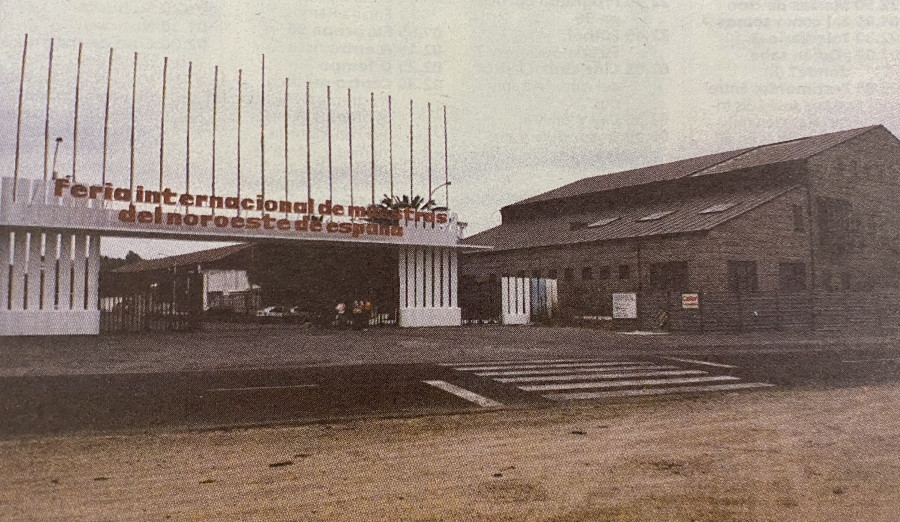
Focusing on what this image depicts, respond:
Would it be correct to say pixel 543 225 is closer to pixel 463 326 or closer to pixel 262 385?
pixel 463 326

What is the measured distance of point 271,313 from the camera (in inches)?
1689

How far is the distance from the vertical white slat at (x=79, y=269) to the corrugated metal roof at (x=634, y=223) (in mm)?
23911

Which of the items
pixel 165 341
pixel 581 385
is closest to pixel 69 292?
pixel 165 341

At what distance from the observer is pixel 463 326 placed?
3052cm

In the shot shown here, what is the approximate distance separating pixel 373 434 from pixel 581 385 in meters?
4.82

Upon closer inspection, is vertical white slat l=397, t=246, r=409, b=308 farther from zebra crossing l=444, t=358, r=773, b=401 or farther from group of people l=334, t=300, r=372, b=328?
zebra crossing l=444, t=358, r=773, b=401

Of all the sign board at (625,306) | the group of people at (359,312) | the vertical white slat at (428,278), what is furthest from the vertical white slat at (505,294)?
the group of people at (359,312)

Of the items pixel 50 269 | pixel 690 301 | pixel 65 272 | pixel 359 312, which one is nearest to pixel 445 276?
pixel 359 312

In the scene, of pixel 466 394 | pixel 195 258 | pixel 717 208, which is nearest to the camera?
pixel 466 394

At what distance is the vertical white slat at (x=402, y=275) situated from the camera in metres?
29.5

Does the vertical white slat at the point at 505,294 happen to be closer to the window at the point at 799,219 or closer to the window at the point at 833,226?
the window at the point at 799,219

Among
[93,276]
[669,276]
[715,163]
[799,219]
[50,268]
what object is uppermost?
[715,163]

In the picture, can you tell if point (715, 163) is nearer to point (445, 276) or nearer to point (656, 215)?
point (656, 215)

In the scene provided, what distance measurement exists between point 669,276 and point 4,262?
26.6m
